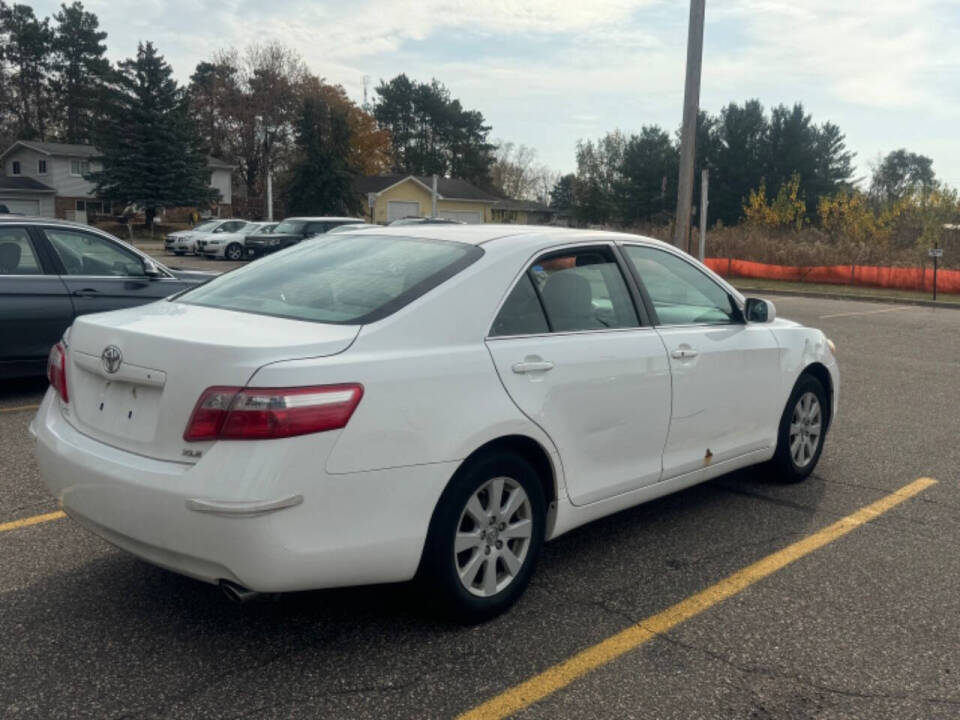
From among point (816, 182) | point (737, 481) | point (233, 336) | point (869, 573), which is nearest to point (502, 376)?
point (233, 336)

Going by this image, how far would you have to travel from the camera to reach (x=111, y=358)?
3246 mm

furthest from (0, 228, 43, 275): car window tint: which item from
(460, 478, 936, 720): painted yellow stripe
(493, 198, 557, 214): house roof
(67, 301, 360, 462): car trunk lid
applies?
(493, 198, 557, 214): house roof

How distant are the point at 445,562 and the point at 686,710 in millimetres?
962

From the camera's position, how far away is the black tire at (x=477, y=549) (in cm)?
323

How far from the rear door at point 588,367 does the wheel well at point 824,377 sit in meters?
1.66

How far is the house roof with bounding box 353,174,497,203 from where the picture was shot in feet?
212

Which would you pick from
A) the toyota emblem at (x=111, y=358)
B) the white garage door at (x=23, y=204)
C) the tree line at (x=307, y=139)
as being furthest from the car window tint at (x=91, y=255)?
the white garage door at (x=23, y=204)

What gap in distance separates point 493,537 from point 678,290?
75.6 inches

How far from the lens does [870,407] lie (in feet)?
26.8

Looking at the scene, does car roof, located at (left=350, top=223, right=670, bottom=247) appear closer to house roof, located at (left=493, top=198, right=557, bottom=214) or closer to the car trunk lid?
the car trunk lid

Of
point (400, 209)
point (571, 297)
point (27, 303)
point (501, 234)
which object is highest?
point (400, 209)

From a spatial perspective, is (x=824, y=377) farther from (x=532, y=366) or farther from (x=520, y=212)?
(x=520, y=212)

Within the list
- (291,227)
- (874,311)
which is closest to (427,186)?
(291,227)

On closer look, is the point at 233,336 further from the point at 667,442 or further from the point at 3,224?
the point at 3,224
